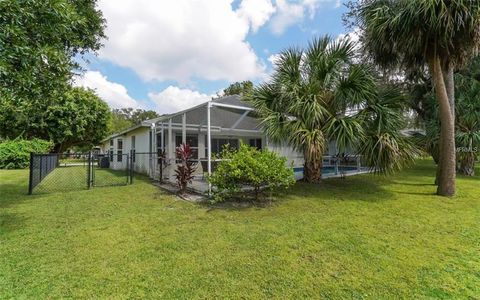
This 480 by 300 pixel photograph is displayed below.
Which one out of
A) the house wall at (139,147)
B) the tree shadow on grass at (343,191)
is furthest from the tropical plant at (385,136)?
the house wall at (139,147)

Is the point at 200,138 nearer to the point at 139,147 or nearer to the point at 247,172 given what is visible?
the point at 139,147

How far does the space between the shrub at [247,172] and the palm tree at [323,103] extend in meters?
1.24

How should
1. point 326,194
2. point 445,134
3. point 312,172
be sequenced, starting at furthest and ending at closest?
point 312,172 < point 326,194 < point 445,134

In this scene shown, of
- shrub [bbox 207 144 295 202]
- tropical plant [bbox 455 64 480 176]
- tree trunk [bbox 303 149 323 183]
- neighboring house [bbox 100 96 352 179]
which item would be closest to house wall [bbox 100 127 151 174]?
neighboring house [bbox 100 96 352 179]

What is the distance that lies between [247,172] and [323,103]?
3.59m

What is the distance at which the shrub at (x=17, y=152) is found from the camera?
18.5m

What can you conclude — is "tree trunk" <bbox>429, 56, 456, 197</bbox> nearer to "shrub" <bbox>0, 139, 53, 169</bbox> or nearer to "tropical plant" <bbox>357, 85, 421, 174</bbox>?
"tropical plant" <bbox>357, 85, 421, 174</bbox>

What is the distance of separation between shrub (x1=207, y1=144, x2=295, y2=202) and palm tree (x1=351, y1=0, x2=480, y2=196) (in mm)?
4776

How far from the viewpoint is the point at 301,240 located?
4.30m

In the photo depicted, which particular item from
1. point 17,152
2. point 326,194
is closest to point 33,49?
point 326,194

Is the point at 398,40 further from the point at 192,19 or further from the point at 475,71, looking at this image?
the point at 475,71

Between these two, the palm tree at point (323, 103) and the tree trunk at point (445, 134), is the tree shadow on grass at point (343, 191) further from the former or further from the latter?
the tree trunk at point (445, 134)

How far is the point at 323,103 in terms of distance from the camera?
8.09 metres

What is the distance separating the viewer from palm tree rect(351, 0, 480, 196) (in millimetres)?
6426
